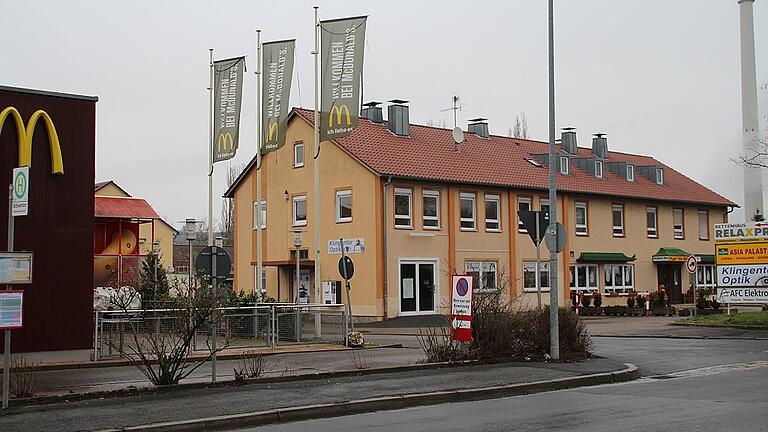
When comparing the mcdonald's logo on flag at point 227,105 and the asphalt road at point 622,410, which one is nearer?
the asphalt road at point 622,410

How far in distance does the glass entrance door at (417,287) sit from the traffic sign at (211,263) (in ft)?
80.1

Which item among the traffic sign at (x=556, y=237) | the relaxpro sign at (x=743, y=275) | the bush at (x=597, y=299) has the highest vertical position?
the traffic sign at (x=556, y=237)

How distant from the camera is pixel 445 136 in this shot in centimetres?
4722

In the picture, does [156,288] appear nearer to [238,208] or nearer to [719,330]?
[719,330]

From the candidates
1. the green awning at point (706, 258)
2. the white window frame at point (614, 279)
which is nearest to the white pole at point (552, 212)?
the white window frame at point (614, 279)

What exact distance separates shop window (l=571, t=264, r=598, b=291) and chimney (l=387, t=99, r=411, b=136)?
11282 millimetres

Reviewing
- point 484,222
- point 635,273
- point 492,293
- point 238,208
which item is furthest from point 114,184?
point 492,293

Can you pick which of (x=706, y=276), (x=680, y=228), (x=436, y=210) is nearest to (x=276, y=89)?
(x=436, y=210)

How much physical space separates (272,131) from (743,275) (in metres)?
16.6

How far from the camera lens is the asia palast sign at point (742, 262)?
31.5 m

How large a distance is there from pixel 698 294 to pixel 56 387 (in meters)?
40.8

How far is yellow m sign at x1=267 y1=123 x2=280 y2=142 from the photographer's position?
29703 millimetres

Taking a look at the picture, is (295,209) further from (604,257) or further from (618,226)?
(618,226)

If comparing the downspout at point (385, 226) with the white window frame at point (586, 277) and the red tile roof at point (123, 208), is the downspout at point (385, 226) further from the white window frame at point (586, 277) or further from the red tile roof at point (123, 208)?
the white window frame at point (586, 277)
